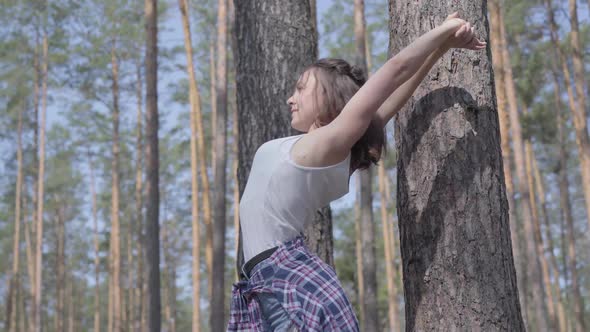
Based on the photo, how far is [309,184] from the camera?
1.64 metres

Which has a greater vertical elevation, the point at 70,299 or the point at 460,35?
the point at 460,35

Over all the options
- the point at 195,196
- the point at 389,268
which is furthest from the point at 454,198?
the point at 389,268

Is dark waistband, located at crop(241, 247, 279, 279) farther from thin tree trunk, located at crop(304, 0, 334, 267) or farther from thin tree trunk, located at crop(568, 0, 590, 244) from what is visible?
thin tree trunk, located at crop(568, 0, 590, 244)

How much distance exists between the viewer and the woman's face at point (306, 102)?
174cm

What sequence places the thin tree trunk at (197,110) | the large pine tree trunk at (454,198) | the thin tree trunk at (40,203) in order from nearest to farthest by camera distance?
1. the large pine tree trunk at (454,198)
2. the thin tree trunk at (197,110)
3. the thin tree trunk at (40,203)

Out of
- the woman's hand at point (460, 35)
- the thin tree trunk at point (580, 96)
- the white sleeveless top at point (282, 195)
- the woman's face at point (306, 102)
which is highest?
the thin tree trunk at point (580, 96)

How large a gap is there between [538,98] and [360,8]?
7.77 m

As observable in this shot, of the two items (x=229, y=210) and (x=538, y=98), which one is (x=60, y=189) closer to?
(x=229, y=210)

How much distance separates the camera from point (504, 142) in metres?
9.86

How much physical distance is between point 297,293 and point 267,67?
236 cm

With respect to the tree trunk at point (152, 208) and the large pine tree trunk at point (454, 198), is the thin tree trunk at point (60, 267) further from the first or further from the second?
the large pine tree trunk at point (454, 198)

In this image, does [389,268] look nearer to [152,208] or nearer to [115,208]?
[115,208]

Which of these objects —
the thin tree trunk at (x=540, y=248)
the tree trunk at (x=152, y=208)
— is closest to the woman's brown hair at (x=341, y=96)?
the tree trunk at (x=152, y=208)

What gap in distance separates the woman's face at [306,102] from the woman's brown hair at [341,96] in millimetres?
13
